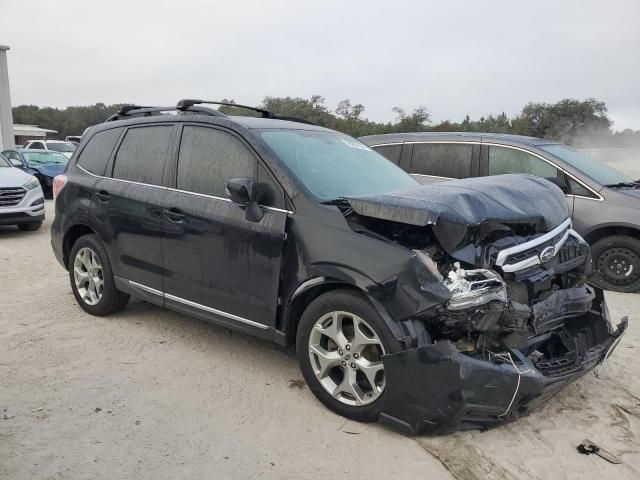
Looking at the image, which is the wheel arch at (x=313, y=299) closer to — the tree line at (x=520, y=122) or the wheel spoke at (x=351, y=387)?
the wheel spoke at (x=351, y=387)

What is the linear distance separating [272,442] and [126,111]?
3.56 meters

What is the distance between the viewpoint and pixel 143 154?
4652 mm

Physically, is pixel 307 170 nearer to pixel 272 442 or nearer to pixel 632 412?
pixel 272 442

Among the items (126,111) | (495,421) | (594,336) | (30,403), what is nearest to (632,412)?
(594,336)

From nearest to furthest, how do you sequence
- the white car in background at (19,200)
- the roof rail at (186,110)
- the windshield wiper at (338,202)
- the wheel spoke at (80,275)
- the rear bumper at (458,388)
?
the rear bumper at (458,388) < the windshield wiper at (338,202) < the roof rail at (186,110) < the wheel spoke at (80,275) < the white car in background at (19,200)

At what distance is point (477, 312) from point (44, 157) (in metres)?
18.2

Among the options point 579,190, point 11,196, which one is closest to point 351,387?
point 579,190

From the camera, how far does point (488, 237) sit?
3.30m

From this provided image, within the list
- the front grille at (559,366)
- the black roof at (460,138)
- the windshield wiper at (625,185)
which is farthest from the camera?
the black roof at (460,138)

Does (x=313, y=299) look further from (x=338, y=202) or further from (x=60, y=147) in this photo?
(x=60, y=147)

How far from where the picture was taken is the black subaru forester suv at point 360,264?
2951mm

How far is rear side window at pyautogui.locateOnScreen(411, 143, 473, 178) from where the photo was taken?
280 inches

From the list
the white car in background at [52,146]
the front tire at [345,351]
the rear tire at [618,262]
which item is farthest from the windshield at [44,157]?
the front tire at [345,351]

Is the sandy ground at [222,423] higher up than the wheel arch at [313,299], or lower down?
lower down
